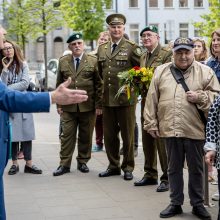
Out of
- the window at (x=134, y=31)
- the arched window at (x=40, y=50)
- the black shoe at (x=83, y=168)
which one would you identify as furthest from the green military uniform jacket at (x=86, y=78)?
the arched window at (x=40, y=50)

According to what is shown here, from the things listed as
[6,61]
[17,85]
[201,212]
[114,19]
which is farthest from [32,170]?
[201,212]

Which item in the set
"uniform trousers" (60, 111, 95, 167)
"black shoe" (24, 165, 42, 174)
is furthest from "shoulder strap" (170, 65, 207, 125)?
"black shoe" (24, 165, 42, 174)

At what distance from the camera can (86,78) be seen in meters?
8.62

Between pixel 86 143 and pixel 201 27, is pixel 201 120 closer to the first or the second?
pixel 86 143

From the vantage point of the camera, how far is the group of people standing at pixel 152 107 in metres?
6.12

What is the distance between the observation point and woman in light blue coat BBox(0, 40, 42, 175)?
27.9ft

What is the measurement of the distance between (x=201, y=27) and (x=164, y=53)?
23280 millimetres

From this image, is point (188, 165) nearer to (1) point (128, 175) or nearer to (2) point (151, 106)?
(2) point (151, 106)

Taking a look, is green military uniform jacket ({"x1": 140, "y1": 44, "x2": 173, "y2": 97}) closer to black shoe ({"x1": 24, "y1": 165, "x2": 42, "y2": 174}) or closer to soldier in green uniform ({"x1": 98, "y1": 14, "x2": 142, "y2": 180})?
soldier in green uniform ({"x1": 98, "y1": 14, "x2": 142, "y2": 180})

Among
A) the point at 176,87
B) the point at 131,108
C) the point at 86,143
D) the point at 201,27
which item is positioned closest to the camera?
the point at 176,87

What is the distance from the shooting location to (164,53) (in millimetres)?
7465

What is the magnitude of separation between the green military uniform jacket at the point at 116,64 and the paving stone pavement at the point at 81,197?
1.19 meters

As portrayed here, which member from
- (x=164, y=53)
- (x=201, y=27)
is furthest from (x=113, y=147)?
(x=201, y=27)

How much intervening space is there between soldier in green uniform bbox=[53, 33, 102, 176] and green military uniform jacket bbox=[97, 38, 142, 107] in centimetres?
34
